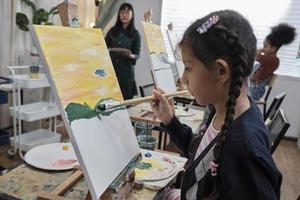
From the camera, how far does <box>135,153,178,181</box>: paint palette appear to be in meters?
0.98

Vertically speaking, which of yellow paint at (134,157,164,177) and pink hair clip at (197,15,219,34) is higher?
pink hair clip at (197,15,219,34)

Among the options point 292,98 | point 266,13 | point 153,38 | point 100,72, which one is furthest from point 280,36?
point 100,72

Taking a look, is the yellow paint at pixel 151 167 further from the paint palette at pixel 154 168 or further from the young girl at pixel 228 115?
the young girl at pixel 228 115

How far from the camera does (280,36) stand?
10.1ft

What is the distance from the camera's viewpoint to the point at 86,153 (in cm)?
72

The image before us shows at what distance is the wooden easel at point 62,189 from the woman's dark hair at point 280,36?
263 cm

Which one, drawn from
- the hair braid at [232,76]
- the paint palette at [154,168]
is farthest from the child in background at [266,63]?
the hair braid at [232,76]

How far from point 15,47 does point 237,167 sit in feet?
9.75

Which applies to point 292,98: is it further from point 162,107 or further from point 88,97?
point 88,97

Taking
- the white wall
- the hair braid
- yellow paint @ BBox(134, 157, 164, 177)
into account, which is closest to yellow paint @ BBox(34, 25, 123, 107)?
yellow paint @ BBox(134, 157, 164, 177)

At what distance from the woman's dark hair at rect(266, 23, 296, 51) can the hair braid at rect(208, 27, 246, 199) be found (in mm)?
2552

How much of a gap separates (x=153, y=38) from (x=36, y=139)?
1.57 meters

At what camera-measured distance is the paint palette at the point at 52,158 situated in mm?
1011

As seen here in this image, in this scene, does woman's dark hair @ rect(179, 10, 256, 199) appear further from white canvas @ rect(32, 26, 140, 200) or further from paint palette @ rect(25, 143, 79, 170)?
paint palette @ rect(25, 143, 79, 170)
